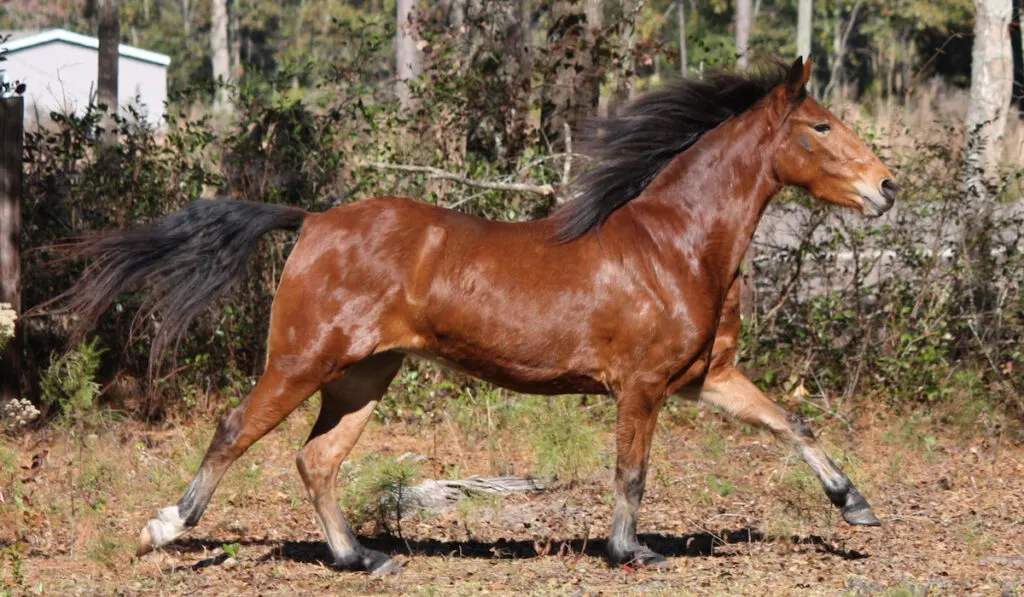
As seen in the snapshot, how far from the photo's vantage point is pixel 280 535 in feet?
21.5

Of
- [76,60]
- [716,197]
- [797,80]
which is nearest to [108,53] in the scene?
[716,197]

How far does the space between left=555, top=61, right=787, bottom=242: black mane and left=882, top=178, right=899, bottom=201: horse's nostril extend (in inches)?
30.7

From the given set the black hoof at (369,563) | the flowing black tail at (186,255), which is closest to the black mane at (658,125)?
the flowing black tail at (186,255)

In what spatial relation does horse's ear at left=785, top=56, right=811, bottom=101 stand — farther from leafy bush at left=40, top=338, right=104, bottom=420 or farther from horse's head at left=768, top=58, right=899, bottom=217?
leafy bush at left=40, top=338, right=104, bottom=420

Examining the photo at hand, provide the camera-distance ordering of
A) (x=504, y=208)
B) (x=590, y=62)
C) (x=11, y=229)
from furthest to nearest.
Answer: (x=590, y=62)
(x=504, y=208)
(x=11, y=229)

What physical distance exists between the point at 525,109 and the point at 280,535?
176 inches

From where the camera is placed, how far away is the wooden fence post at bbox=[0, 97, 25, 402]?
8234mm

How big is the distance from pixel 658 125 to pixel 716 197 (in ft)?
1.61

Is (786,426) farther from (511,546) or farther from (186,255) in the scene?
(186,255)

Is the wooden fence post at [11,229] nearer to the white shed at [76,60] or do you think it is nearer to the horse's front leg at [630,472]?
the horse's front leg at [630,472]

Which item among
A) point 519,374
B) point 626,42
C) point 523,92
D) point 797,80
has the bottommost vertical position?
point 519,374

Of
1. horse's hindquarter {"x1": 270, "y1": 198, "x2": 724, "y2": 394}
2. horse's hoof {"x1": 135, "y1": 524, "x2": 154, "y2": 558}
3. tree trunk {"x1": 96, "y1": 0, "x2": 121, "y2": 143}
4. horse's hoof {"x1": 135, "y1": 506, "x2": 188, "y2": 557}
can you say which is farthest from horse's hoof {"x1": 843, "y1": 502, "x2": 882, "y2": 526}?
tree trunk {"x1": 96, "y1": 0, "x2": 121, "y2": 143}

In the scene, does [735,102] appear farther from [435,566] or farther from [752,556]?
[435,566]

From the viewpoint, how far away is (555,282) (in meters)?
5.64
